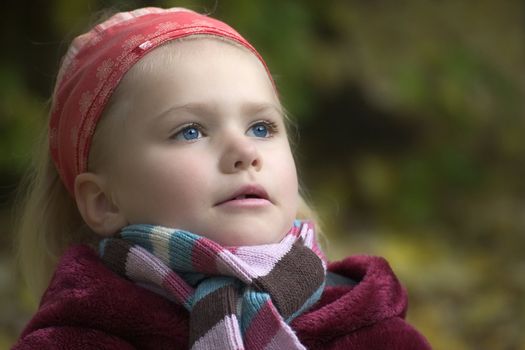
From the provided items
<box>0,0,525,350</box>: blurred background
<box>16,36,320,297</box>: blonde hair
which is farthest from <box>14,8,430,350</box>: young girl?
<box>0,0,525,350</box>: blurred background

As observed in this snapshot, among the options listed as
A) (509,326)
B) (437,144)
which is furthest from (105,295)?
(437,144)

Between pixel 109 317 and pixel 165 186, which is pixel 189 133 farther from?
pixel 109 317

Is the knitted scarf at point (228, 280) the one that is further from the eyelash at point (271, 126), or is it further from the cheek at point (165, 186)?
the eyelash at point (271, 126)

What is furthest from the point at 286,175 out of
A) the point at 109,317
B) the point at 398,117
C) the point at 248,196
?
the point at 398,117

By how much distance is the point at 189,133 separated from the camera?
1751 millimetres

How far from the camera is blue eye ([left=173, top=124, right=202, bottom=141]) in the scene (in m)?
1.75

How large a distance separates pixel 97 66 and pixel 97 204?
0.29 meters

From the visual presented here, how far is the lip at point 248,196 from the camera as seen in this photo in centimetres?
170

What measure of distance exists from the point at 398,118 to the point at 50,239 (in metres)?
3.00

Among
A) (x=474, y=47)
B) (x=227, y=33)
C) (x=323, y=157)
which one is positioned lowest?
(x=323, y=157)

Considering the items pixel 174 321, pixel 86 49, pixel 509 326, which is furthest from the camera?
pixel 509 326

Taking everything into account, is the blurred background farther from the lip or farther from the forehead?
the lip

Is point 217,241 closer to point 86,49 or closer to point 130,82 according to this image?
point 130,82

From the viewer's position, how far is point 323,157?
488 centimetres
